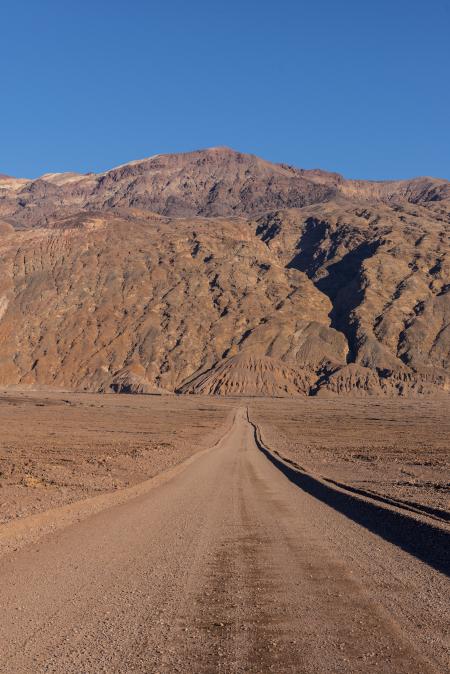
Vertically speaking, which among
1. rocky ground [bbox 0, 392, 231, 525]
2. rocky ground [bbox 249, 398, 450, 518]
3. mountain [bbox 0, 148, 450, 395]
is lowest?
rocky ground [bbox 0, 392, 231, 525]

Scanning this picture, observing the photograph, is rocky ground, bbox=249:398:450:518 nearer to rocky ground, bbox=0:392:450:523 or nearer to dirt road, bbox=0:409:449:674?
rocky ground, bbox=0:392:450:523

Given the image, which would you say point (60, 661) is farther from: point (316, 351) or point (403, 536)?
point (316, 351)

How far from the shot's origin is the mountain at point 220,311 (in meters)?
135

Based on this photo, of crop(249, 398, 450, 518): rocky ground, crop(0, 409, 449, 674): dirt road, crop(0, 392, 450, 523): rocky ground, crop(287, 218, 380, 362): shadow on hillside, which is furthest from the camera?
crop(287, 218, 380, 362): shadow on hillside

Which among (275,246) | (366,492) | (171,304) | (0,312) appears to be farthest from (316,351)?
(366,492)

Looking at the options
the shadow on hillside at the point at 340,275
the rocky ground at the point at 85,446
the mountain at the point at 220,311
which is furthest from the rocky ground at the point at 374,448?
the shadow on hillside at the point at 340,275

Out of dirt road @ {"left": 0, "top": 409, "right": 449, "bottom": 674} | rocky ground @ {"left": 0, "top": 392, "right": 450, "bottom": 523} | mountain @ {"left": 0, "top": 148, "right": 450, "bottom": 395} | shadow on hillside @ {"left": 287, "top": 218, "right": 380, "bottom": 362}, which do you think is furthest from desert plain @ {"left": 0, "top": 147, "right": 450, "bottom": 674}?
shadow on hillside @ {"left": 287, "top": 218, "right": 380, "bottom": 362}

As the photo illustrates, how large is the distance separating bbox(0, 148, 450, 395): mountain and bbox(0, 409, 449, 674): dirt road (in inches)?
4582

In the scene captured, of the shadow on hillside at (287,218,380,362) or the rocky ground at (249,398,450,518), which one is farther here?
the shadow on hillside at (287,218,380,362)

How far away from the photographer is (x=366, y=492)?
18.4 m

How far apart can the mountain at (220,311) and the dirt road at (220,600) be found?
116 metres

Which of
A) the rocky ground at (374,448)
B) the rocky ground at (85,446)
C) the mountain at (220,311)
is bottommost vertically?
the rocky ground at (85,446)

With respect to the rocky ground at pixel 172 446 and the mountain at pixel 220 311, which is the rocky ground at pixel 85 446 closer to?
the rocky ground at pixel 172 446

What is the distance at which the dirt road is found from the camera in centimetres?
600
